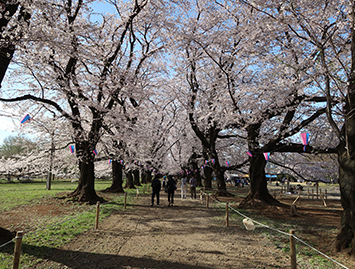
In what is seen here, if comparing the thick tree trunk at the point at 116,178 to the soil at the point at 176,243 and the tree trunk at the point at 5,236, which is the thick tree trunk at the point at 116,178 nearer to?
the soil at the point at 176,243

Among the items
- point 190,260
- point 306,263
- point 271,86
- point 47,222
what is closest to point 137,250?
point 190,260

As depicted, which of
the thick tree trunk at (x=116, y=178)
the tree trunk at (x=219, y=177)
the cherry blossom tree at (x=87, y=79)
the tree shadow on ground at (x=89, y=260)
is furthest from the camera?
the thick tree trunk at (x=116, y=178)

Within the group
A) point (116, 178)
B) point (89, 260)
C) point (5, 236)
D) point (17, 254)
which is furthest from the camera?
point (116, 178)

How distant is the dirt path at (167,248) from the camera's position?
5121 mm

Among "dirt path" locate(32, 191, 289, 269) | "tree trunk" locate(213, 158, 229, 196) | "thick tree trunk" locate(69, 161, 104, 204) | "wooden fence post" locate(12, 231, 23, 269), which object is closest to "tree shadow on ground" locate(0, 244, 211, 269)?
"dirt path" locate(32, 191, 289, 269)

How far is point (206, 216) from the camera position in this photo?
10.8m

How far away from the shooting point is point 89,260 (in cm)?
525

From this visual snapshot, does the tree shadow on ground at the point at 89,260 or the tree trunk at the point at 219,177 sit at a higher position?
the tree trunk at the point at 219,177

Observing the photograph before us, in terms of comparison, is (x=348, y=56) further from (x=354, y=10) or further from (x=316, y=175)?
(x=316, y=175)

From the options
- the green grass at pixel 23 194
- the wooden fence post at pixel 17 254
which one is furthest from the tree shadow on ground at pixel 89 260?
the green grass at pixel 23 194

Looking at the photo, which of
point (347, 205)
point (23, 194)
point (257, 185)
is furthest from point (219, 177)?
point (23, 194)

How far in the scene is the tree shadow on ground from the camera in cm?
495

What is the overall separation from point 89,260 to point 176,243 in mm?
2455

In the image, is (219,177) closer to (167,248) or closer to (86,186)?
(86,186)
